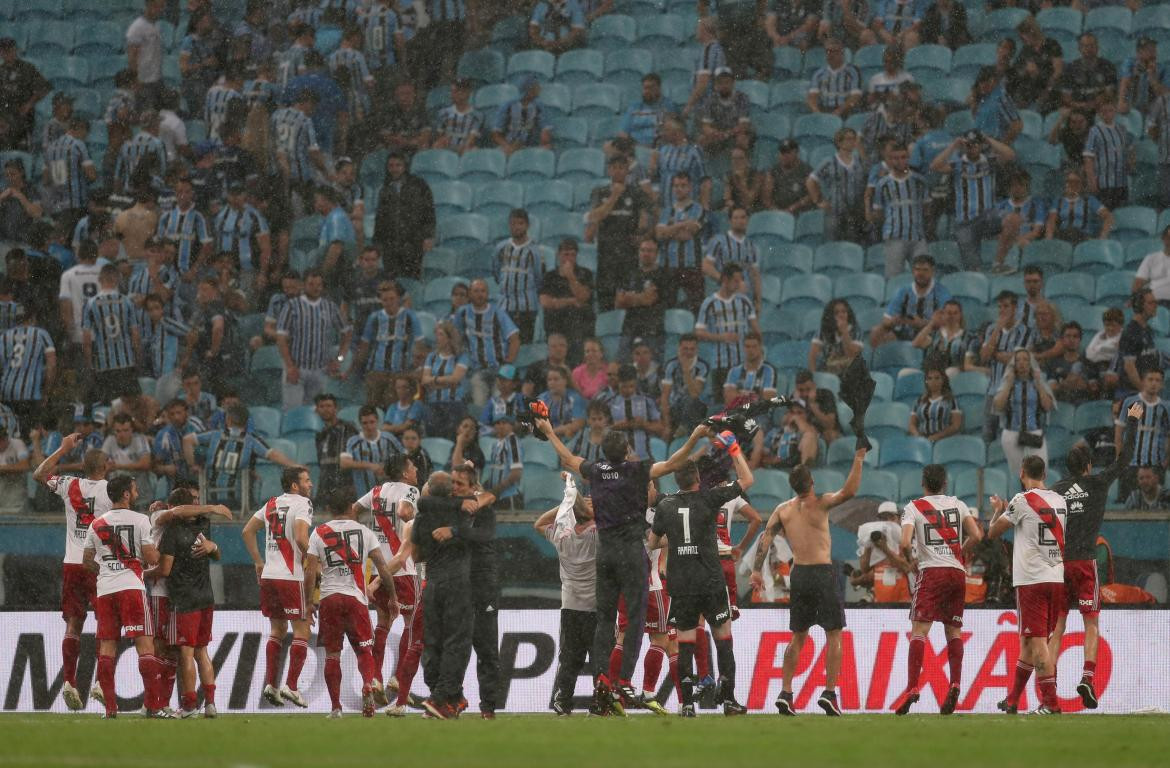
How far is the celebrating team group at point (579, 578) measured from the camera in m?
12.6

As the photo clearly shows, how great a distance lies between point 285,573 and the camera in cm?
1402

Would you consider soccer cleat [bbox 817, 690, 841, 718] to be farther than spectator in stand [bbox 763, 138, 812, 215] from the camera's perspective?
No

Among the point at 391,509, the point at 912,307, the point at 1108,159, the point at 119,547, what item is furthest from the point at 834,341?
the point at 119,547

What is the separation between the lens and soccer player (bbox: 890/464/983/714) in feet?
44.1

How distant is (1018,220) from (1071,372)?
2.94 m

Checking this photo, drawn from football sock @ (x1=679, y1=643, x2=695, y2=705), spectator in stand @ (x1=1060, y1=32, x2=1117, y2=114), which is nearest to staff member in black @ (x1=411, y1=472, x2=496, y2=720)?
football sock @ (x1=679, y1=643, x2=695, y2=705)

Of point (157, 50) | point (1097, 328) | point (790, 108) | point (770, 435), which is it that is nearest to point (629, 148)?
point (790, 108)

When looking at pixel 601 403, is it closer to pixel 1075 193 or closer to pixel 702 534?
pixel 702 534

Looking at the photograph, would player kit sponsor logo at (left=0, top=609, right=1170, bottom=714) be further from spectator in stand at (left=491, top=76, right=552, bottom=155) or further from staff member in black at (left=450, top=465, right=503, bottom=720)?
spectator in stand at (left=491, top=76, right=552, bottom=155)

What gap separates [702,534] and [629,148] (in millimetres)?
10047

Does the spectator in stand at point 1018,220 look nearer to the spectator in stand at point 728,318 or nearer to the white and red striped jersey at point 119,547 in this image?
the spectator in stand at point 728,318

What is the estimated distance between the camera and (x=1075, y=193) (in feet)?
69.4

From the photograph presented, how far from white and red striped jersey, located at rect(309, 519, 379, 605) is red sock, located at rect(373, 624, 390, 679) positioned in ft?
3.57

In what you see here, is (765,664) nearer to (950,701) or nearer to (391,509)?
(950,701)
